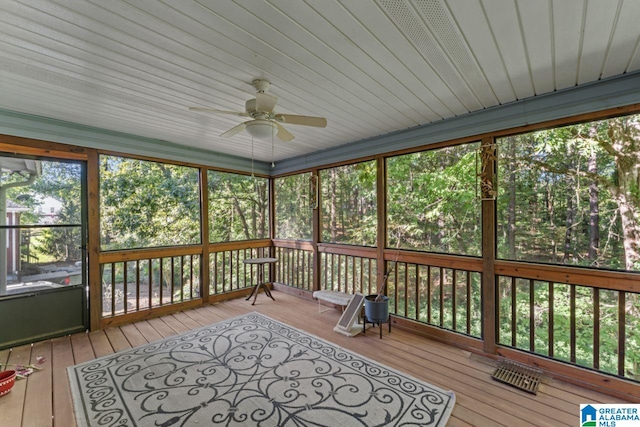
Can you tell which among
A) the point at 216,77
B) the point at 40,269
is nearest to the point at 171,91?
the point at 216,77

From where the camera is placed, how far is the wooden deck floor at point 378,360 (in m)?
2.00

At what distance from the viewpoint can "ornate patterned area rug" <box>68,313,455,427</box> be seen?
6.44ft

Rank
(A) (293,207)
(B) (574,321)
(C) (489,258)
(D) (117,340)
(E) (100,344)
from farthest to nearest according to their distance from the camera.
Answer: (A) (293,207) < (D) (117,340) < (E) (100,344) < (C) (489,258) < (B) (574,321)

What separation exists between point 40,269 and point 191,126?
2.57 m

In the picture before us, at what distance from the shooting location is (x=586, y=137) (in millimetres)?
2607

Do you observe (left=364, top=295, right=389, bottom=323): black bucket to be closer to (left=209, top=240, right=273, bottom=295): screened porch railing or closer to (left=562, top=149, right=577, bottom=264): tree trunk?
(left=562, top=149, right=577, bottom=264): tree trunk

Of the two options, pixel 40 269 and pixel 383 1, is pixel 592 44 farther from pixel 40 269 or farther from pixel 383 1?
pixel 40 269

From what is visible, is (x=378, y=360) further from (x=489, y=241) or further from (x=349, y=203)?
(x=349, y=203)

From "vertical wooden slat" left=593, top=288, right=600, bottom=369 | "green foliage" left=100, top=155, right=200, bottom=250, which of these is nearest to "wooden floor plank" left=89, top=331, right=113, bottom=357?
"green foliage" left=100, top=155, right=200, bottom=250

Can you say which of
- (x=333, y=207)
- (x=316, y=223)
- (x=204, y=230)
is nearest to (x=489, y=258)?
(x=333, y=207)

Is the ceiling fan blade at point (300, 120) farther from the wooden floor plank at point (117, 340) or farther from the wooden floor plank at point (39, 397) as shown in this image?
the wooden floor plank at point (117, 340)

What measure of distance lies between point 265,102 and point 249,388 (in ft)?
7.98

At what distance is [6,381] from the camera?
88.9 inches

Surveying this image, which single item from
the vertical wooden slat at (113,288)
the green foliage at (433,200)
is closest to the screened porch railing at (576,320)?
the green foliage at (433,200)
